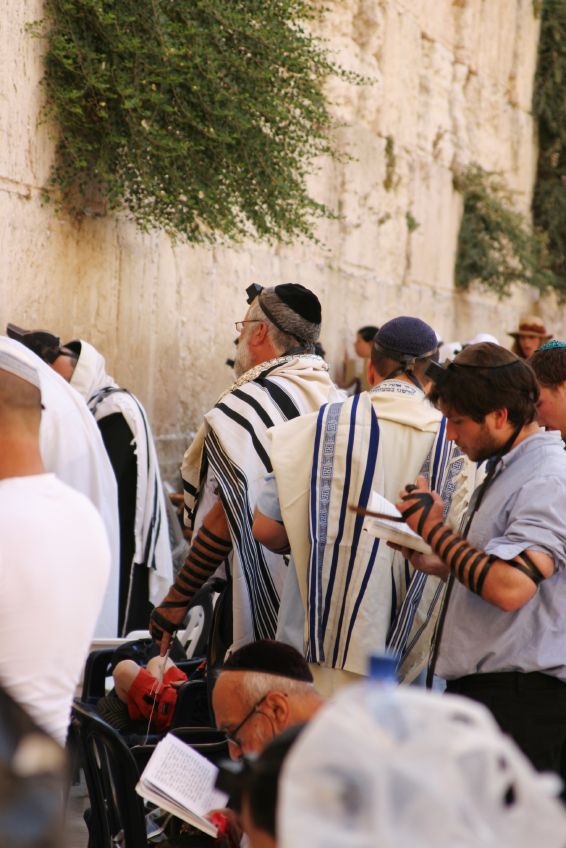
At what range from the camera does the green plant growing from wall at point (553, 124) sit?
13.5 metres

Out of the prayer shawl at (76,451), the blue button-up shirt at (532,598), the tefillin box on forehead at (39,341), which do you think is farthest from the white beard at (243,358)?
the tefillin box on forehead at (39,341)

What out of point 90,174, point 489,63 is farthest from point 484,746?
point 489,63

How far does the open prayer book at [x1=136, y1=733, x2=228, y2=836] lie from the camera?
8.07 ft

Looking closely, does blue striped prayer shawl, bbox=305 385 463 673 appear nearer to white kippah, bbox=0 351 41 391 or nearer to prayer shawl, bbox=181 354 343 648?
prayer shawl, bbox=181 354 343 648

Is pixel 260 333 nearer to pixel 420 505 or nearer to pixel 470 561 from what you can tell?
pixel 420 505

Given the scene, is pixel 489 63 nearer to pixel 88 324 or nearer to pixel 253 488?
pixel 88 324

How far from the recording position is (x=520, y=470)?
9.05 feet

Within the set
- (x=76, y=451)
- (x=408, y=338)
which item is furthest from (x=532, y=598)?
(x=76, y=451)

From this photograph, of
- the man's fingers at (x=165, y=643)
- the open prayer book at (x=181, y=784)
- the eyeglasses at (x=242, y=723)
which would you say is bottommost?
the man's fingers at (x=165, y=643)

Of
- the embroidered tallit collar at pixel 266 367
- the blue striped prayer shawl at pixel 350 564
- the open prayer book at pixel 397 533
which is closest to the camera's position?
the open prayer book at pixel 397 533

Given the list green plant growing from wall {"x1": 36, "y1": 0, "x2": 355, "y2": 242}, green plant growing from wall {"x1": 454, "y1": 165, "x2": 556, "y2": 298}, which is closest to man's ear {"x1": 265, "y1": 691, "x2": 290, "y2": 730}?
green plant growing from wall {"x1": 36, "y1": 0, "x2": 355, "y2": 242}

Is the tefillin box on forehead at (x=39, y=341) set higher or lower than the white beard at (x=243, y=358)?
lower

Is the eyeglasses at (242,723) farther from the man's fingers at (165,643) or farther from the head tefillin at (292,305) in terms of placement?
the head tefillin at (292,305)

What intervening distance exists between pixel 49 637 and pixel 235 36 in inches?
191
